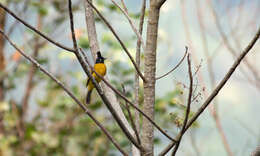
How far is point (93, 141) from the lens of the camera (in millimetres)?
5910

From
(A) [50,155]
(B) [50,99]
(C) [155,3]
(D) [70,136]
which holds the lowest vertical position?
(A) [50,155]

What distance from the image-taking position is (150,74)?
1.24 m

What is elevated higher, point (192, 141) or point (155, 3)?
point (155, 3)

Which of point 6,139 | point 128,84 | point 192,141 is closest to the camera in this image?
point 192,141

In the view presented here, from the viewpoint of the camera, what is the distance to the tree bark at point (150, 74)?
1223 mm

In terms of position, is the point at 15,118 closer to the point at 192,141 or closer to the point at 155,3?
the point at 192,141

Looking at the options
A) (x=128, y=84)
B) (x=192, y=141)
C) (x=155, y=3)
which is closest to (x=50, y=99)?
(x=128, y=84)

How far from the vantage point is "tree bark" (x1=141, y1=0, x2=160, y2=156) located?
48.1 inches

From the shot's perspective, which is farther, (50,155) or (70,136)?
(50,155)

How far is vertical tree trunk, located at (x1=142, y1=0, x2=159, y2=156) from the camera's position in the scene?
1.22m

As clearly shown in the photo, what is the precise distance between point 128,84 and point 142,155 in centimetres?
331

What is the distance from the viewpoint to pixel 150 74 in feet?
4.08

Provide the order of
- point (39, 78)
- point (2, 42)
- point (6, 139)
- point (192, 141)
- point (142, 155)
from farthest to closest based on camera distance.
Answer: point (39, 78) < point (2, 42) < point (6, 139) < point (192, 141) < point (142, 155)

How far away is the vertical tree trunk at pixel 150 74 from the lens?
1.22m
